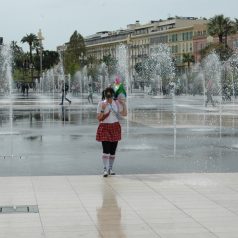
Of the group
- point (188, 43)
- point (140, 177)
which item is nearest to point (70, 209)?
point (140, 177)

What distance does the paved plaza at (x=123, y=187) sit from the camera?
7215 millimetres

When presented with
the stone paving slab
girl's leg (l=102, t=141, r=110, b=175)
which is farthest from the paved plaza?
girl's leg (l=102, t=141, r=110, b=175)

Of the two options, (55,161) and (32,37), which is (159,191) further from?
(32,37)

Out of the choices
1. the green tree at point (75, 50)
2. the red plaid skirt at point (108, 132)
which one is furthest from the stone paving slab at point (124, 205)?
the green tree at point (75, 50)

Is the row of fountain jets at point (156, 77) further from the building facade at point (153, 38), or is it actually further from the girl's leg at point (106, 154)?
the girl's leg at point (106, 154)

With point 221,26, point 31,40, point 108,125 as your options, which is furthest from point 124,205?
point 31,40

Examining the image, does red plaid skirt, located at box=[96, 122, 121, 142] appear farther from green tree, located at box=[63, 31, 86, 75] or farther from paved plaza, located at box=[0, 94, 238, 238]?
green tree, located at box=[63, 31, 86, 75]

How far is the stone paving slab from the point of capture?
23.1ft

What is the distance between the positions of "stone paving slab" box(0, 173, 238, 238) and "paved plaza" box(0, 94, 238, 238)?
10 millimetres

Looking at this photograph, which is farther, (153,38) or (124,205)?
(153,38)

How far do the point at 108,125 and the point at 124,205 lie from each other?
2.73 metres

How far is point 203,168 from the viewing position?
1185 centimetres

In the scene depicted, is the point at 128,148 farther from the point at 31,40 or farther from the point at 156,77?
the point at 31,40

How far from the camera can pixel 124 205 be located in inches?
331
